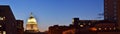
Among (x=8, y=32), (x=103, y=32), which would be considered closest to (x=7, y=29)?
(x=8, y=32)

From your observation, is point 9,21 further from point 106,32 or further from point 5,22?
point 106,32

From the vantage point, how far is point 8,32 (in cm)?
14025

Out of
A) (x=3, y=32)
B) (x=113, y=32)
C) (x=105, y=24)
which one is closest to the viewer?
(x=113, y=32)

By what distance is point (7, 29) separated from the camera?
14062cm

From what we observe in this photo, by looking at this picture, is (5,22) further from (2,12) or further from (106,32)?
(106,32)

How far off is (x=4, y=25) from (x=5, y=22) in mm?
1370

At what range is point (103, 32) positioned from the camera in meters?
120

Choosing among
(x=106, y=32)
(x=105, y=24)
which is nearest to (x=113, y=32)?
(x=106, y=32)

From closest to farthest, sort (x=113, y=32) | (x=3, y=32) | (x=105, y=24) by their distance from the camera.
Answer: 1. (x=113, y=32)
2. (x=3, y=32)
3. (x=105, y=24)

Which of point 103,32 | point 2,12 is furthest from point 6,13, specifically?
point 103,32

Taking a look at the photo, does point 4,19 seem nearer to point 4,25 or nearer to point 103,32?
point 4,25

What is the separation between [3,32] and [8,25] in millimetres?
3277

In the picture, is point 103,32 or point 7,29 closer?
point 103,32

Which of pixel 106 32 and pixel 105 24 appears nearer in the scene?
pixel 106 32
